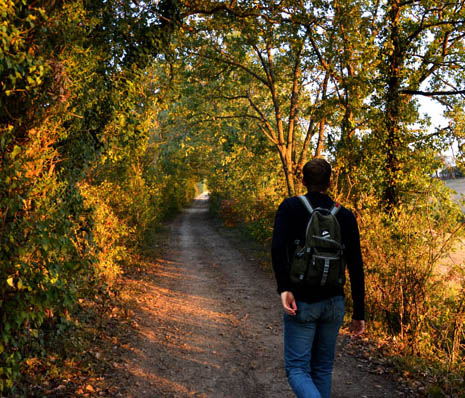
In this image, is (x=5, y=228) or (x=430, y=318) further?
(x=430, y=318)

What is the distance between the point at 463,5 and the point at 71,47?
9148 millimetres

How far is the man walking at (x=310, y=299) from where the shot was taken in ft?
9.11

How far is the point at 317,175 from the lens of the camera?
2.93 m

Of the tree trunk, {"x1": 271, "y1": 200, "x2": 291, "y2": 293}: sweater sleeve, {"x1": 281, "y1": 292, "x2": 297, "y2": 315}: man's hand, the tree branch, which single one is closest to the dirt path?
{"x1": 281, "y1": 292, "x2": 297, "y2": 315}: man's hand

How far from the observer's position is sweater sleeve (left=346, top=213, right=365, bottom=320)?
116 inches

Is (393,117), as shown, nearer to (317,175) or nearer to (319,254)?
(317,175)

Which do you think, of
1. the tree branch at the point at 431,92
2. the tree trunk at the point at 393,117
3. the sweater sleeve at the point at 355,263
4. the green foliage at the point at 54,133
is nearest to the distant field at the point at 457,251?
the tree trunk at the point at 393,117

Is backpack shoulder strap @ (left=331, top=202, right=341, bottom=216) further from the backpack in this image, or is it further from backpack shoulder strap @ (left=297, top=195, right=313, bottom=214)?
backpack shoulder strap @ (left=297, top=195, right=313, bottom=214)

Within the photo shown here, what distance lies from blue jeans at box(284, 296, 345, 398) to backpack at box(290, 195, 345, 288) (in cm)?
18

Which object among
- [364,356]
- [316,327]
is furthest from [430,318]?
[316,327]

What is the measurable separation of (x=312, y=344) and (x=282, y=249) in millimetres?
805

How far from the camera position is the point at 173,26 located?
7598mm

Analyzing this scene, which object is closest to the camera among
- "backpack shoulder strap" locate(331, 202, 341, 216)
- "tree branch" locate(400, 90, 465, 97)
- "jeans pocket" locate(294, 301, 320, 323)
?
"jeans pocket" locate(294, 301, 320, 323)

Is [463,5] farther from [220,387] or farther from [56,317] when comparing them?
[56,317]
